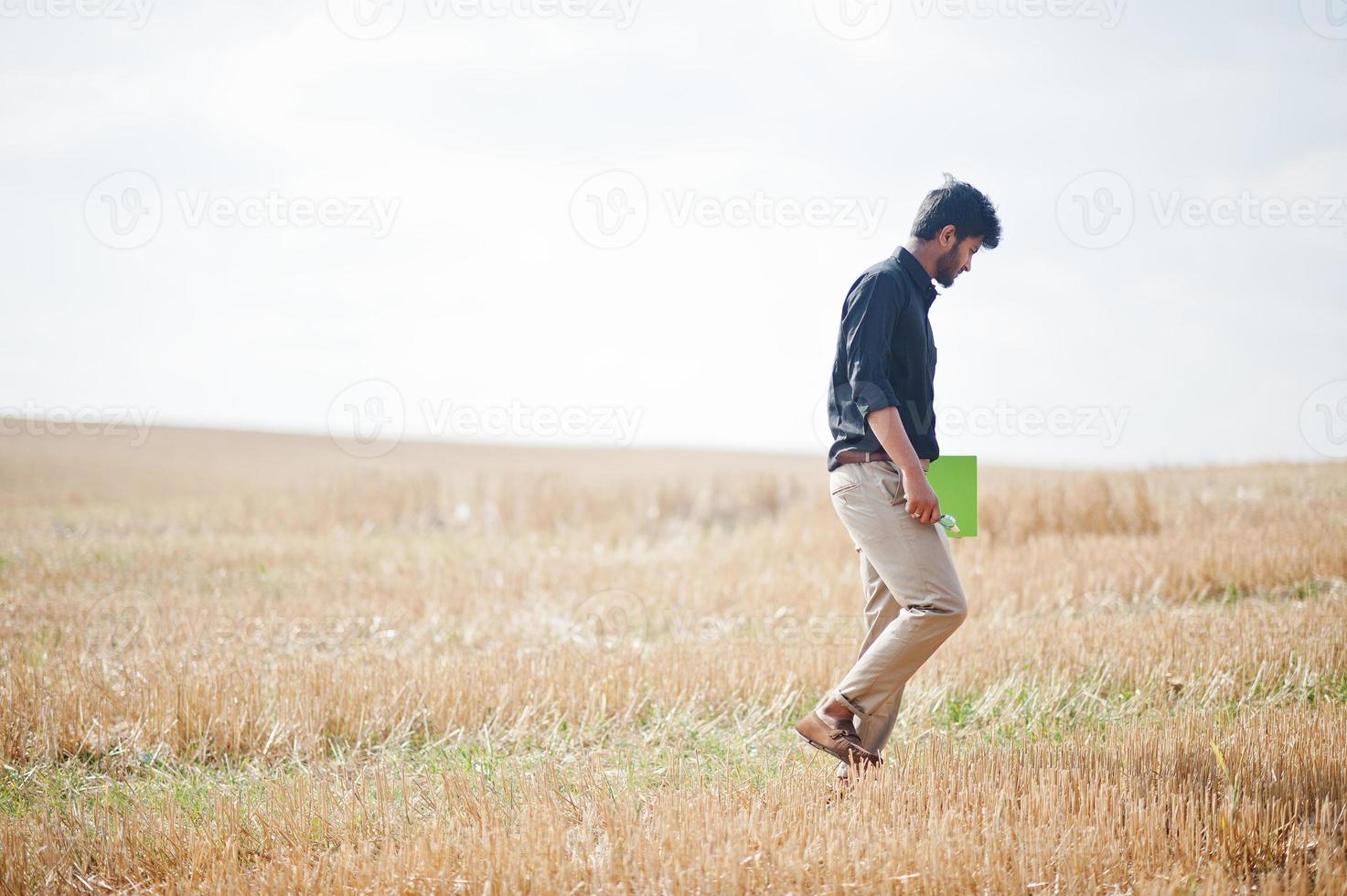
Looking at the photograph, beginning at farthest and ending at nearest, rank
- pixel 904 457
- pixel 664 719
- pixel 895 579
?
pixel 664 719 < pixel 895 579 < pixel 904 457

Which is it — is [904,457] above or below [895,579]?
above

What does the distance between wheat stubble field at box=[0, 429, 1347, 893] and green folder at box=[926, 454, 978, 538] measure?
1.11 meters

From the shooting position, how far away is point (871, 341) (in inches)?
152

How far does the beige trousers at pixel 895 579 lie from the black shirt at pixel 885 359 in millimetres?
175

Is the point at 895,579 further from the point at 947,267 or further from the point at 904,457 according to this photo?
the point at 947,267

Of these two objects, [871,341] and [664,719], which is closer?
[871,341]

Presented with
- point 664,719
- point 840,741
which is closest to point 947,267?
point 840,741

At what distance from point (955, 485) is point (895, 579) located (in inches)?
23.8

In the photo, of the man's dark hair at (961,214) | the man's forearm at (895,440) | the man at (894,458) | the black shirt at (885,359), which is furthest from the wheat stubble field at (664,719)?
the man's dark hair at (961,214)

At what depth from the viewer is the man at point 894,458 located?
3.84m

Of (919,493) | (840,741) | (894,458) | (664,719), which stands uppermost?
(894,458)

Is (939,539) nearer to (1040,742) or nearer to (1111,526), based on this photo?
(1040,742)

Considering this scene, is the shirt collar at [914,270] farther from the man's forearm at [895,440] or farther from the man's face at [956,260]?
the man's forearm at [895,440]

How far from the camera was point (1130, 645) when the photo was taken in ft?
22.6
